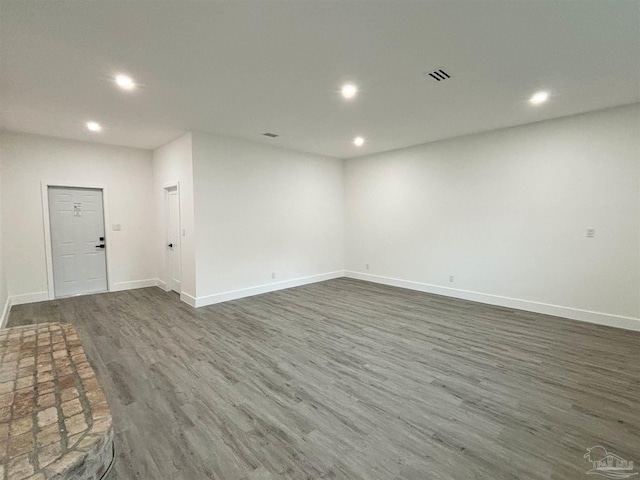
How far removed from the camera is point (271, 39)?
233 cm

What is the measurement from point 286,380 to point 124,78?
133 inches

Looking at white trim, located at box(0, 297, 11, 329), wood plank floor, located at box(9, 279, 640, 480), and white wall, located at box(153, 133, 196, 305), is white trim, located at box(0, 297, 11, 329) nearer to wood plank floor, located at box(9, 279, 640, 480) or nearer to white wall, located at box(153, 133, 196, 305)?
wood plank floor, located at box(9, 279, 640, 480)

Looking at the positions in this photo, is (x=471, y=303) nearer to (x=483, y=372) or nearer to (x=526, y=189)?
(x=526, y=189)

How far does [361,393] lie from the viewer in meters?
2.55

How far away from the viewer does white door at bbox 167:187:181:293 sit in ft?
18.2

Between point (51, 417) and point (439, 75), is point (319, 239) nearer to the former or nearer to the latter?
point (439, 75)

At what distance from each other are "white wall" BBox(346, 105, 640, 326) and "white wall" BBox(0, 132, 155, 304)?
510 centimetres

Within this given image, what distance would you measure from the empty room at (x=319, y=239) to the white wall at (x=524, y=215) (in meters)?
0.03

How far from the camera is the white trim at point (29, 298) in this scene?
4977 mm

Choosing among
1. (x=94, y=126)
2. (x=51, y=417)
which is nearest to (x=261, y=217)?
(x=94, y=126)

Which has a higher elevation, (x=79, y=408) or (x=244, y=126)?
(x=244, y=126)

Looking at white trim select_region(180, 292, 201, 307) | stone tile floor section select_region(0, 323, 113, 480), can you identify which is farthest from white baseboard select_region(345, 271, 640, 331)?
stone tile floor section select_region(0, 323, 113, 480)

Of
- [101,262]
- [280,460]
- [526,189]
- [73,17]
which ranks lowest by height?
[280,460]

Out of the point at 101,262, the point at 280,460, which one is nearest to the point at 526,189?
the point at 280,460
